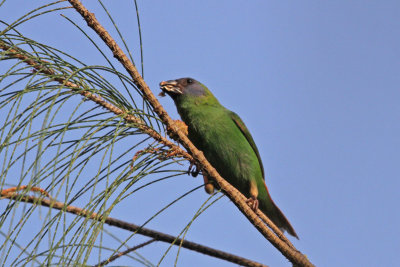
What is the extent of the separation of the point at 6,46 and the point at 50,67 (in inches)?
6.5

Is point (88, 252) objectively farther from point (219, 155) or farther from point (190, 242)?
point (219, 155)

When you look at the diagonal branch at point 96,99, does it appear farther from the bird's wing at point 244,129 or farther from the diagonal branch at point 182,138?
the bird's wing at point 244,129

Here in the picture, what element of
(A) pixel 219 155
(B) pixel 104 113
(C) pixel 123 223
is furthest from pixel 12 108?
(A) pixel 219 155

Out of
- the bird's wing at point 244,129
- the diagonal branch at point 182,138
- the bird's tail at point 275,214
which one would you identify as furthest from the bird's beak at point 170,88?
the diagonal branch at point 182,138

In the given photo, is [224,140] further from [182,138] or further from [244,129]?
[182,138]

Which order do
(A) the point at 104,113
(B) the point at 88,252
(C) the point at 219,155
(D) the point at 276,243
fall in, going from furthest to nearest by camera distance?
(C) the point at 219,155 → (D) the point at 276,243 → (A) the point at 104,113 → (B) the point at 88,252

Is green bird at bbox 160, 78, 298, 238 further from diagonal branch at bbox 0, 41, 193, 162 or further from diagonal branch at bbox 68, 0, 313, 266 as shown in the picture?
diagonal branch at bbox 0, 41, 193, 162

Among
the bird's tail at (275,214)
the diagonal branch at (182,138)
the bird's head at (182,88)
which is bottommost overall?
the diagonal branch at (182,138)

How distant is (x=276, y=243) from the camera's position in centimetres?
212

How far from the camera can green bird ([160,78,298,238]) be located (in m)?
3.65

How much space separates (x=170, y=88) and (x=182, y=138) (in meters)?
2.22

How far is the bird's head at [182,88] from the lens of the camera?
403 cm

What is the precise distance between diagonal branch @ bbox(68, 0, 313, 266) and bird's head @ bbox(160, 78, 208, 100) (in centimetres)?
202

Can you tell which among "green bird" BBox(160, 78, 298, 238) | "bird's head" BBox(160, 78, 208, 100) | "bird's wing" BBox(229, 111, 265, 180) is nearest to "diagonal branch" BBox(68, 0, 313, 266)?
"green bird" BBox(160, 78, 298, 238)
